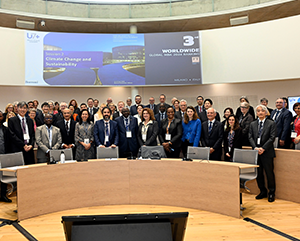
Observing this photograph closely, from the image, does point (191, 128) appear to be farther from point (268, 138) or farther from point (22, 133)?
point (22, 133)

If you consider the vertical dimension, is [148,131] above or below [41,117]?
below

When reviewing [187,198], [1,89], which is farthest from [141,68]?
[187,198]

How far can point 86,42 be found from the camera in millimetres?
8727

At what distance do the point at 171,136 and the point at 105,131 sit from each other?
1.28 m

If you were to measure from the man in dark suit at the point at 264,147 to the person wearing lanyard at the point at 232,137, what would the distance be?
0.26 metres

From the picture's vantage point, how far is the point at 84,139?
5.04 metres

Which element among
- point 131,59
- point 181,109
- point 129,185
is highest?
point 131,59

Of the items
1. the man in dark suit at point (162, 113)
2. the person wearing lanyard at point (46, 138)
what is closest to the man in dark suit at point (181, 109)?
the man in dark suit at point (162, 113)

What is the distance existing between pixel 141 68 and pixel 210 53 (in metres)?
2.27

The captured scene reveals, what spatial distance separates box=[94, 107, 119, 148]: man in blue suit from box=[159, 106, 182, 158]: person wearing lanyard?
3.06 ft

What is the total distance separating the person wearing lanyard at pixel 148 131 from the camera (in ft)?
16.9

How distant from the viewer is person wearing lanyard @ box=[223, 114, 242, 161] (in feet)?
15.8

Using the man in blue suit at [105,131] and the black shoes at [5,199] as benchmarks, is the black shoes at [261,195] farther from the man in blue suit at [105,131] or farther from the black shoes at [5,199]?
the black shoes at [5,199]

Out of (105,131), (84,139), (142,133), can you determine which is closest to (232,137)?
(142,133)
